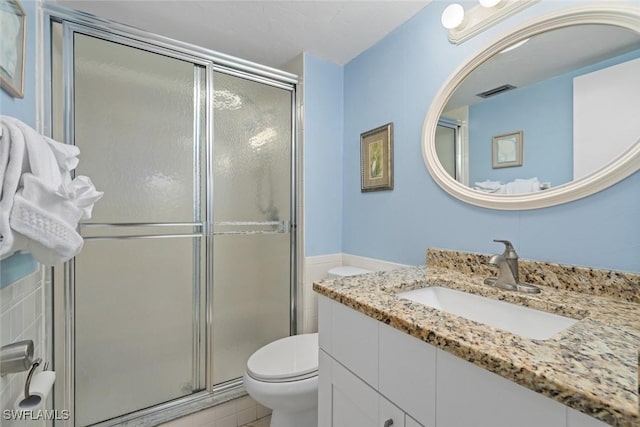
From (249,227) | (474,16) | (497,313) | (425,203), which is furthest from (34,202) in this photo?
(474,16)

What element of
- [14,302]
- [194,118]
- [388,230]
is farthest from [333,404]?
[194,118]

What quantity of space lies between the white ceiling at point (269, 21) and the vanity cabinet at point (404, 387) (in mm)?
1477

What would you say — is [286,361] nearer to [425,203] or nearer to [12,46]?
[425,203]

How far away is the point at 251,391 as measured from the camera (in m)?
1.23

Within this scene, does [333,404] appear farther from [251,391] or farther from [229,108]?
[229,108]

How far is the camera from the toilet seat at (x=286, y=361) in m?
1.24

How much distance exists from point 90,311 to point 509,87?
212 cm

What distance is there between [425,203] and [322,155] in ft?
2.69

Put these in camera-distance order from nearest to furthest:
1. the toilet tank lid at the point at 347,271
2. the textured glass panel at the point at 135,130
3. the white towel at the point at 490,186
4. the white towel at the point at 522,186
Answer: the white towel at the point at 522,186, the white towel at the point at 490,186, the textured glass panel at the point at 135,130, the toilet tank lid at the point at 347,271

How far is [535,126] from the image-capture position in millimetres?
1027

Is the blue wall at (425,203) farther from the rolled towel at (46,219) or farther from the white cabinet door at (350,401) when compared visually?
the rolled towel at (46,219)

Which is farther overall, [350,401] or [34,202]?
[350,401]

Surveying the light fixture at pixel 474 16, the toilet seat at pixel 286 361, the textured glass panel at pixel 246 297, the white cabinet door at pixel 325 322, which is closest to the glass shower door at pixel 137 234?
the textured glass panel at pixel 246 297

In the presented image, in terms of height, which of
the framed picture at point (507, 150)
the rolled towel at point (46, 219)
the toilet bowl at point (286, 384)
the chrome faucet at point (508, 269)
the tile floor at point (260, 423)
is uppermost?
the framed picture at point (507, 150)
